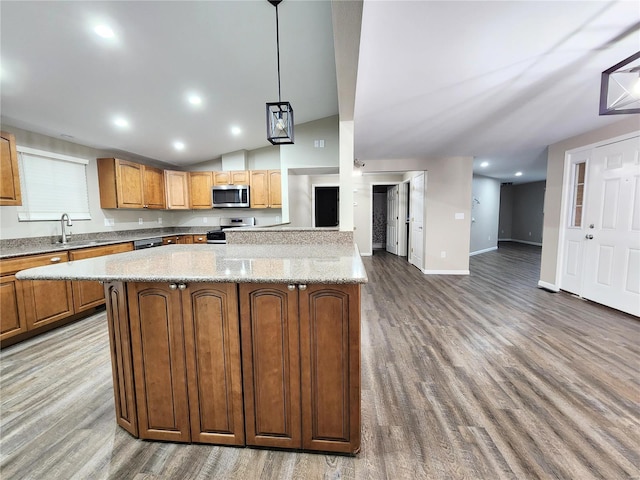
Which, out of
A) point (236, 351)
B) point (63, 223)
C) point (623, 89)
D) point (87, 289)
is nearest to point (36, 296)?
point (87, 289)

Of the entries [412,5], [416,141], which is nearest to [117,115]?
[412,5]

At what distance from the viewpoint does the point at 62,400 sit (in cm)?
181

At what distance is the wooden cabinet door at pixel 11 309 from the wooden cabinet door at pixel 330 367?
3.02 m

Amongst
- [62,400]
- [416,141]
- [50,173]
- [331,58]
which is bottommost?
[62,400]

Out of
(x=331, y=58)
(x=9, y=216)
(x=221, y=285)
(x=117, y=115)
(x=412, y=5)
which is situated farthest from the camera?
(x=117, y=115)

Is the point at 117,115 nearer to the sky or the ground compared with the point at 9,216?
nearer to the sky

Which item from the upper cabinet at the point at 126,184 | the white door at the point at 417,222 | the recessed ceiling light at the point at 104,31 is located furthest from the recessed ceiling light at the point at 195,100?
the white door at the point at 417,222

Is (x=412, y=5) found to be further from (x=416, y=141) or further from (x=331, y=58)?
(x=416, y=141)

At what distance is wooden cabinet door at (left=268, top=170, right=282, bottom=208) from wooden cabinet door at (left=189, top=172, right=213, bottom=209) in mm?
1170

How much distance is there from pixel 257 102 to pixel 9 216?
9.93 ft

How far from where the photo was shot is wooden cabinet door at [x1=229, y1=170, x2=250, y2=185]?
4949 millimetres

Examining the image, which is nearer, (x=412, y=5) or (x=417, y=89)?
(x=412, y=5)

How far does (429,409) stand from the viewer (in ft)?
5.54

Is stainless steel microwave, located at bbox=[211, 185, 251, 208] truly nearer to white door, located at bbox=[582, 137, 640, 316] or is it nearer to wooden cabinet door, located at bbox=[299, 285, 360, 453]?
wooden cabinet door, located at bbox=[299, 285, 360, 453]
